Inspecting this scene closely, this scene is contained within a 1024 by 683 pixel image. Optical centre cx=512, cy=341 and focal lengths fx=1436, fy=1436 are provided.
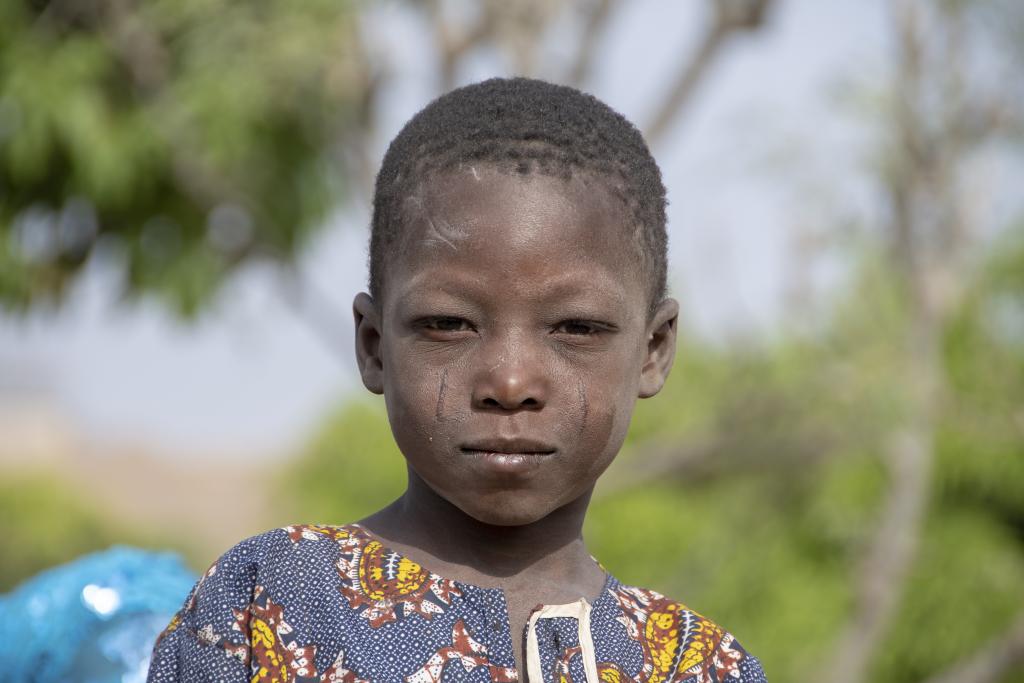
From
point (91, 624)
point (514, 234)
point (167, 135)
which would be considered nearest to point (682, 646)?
point (514, 234)

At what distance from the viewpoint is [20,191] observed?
26.0ft

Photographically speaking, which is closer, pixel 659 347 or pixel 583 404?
pixel 583 404

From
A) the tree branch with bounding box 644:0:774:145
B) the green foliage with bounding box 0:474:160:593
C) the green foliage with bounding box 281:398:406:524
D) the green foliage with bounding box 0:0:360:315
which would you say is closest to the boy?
the tree branch with bounding box 644:0:774:145

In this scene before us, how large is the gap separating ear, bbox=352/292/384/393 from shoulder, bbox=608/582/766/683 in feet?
1.53

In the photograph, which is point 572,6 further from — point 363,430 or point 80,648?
point 363,430

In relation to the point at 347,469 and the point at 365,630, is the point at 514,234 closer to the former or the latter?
the point at 365,630

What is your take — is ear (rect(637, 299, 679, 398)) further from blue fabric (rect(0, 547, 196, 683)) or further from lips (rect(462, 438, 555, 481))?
blue fabric (rect(0, 547, 196, 683))

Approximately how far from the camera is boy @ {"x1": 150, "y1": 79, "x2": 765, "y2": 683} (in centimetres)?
188

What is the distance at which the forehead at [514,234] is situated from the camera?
73.8 inches

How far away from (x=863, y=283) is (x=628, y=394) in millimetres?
6510

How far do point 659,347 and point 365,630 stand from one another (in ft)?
2.02

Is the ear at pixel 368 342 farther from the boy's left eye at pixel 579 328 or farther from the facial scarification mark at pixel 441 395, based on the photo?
the boy's left eye at pixel 579 328

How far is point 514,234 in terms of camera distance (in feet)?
6.16

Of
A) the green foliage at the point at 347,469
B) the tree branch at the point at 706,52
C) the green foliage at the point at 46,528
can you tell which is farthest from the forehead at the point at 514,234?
the green foliage at the point at 46,528
